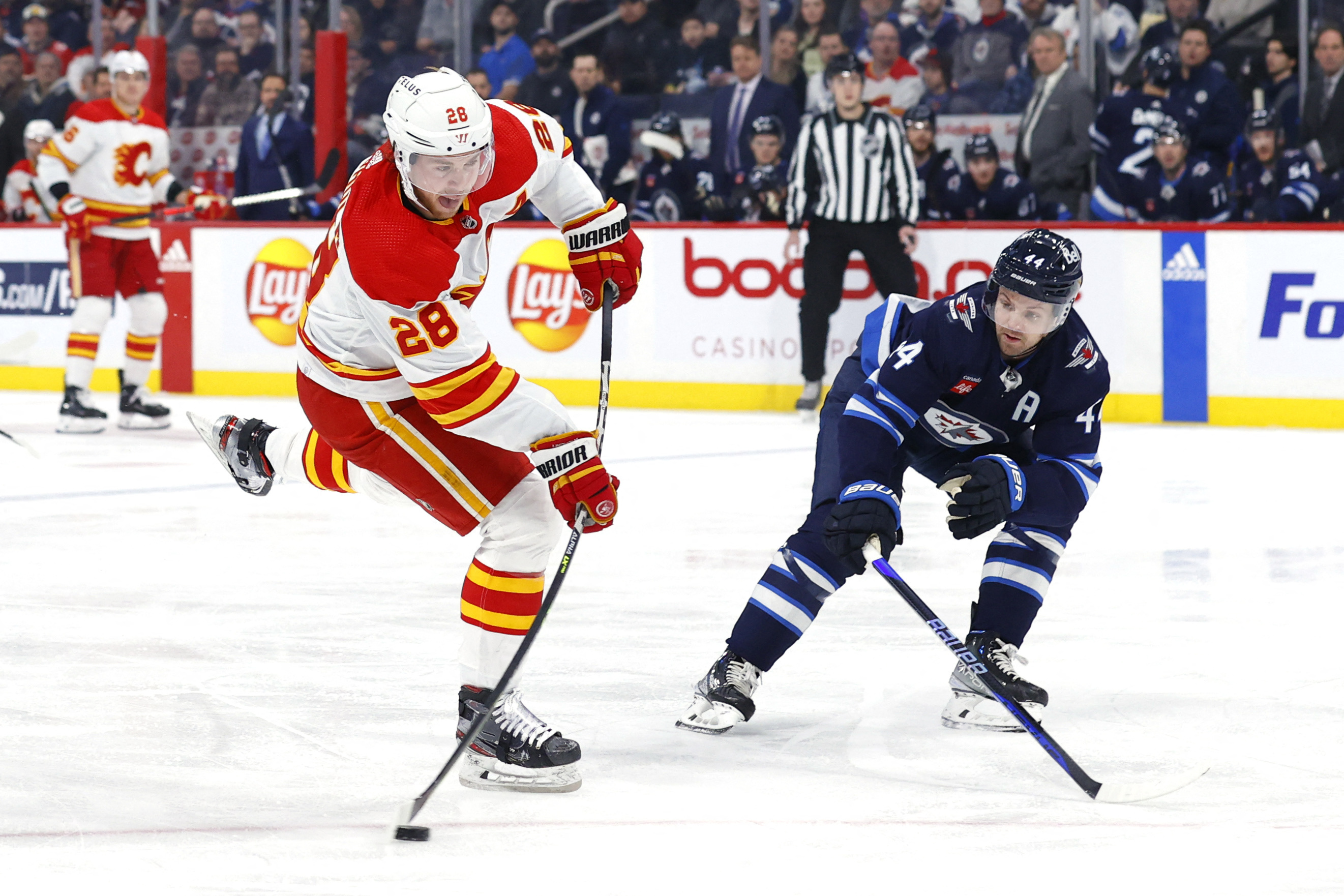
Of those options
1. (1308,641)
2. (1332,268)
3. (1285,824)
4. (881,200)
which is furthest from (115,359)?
(1285,824)

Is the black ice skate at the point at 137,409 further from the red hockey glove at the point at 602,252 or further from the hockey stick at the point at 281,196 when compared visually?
the red hockey glove at the point at 602,252

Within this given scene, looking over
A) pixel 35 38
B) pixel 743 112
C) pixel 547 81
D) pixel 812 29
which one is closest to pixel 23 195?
pixel 35 38

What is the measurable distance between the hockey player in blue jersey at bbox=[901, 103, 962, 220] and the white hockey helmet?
6132 millimetres

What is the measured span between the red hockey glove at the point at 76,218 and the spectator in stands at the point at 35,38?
4.58 metres

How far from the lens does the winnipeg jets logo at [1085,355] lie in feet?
10.4

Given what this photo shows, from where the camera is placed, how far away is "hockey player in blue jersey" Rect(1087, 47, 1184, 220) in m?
8.19

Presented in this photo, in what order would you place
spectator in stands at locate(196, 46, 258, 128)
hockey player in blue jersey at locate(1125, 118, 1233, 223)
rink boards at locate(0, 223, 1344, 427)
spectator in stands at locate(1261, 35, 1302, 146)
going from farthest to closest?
spectator in stands at locate(196, 46, 258, 128)
spectator in stands at locate(1261, 35, 1302, 146)
hockey player in blue jersey at locate(1125, 118, 1233, 223)
rink boards at locate(0, 223, 1344, 427)

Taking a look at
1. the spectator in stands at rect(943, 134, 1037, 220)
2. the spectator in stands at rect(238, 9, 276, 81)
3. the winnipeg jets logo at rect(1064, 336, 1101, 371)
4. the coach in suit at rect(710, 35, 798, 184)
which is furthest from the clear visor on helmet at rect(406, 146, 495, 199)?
the spectator in stands at rect(238, 9, 276, 81)

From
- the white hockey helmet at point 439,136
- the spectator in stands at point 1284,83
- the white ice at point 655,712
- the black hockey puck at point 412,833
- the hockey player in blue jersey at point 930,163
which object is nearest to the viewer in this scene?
the white ice at point 655,712

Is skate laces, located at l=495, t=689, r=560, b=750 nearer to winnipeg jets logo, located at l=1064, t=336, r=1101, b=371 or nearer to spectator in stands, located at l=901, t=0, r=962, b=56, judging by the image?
winnipeg jets logo, located at l=1064, t=336, r=1101, b=371

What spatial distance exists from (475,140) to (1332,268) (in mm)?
5668

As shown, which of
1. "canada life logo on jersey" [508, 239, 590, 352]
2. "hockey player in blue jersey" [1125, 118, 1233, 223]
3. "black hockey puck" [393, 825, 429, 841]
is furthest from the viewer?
"canada life logo on jersey" [508, 239, 590, 352]

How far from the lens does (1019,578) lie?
3316 millimetres

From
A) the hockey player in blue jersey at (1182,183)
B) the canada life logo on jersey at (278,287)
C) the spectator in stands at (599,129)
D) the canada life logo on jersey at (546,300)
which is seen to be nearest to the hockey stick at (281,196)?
the canada life logo on jersey at (278,287)
